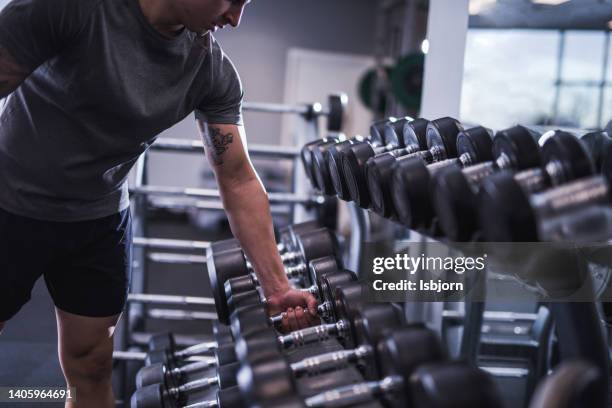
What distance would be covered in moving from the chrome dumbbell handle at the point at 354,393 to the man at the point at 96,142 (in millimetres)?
444

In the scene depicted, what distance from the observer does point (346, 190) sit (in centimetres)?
158

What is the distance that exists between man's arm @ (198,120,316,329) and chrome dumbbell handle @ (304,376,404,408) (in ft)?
1.54

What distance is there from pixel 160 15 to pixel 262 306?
0.63m

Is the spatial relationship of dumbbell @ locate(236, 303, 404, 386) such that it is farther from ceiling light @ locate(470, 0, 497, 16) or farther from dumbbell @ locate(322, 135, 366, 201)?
ceiling light @ locate(470, 0, 497, 16)

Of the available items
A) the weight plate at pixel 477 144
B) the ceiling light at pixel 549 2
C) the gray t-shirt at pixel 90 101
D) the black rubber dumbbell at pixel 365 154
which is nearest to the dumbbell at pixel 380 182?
the black rubber dumbbell at pixel 365 154

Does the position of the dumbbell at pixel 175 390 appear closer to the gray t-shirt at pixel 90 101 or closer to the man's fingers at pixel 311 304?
the man's fingers at pixel 311 304

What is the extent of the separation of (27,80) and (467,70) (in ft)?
5.22

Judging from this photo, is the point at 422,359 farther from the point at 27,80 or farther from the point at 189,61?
the point at 27,80

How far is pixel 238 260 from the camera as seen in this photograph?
1694mm

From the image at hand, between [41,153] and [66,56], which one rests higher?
[66,56]

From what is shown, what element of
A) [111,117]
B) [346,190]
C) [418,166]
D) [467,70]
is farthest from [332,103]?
[418,166]

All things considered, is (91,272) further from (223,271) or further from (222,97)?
(222,97)

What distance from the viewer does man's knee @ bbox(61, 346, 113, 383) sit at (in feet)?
5.41

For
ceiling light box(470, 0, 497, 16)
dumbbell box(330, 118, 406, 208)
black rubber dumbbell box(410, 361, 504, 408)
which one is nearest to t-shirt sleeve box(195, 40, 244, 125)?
dumbbell box(330, 118, 406, 208)
